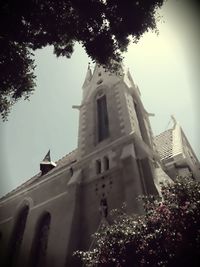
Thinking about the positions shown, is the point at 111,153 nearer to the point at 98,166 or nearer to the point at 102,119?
the point at 98,166

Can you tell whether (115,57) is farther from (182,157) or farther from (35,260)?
(35,260)

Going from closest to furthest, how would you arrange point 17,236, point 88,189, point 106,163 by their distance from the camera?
point 88,189
point 106,163
point 17,236

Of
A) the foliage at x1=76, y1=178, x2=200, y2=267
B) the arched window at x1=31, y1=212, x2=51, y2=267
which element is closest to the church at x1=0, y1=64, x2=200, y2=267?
the arched window at x1=31, y1=212, x2=51, y2=267

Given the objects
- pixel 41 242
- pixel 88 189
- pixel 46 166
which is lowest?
pixel 41 242

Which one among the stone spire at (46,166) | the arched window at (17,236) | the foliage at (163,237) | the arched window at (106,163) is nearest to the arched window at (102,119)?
the arched window at (106,163)

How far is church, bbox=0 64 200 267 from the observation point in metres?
12.5

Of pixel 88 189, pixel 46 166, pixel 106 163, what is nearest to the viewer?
pixel 88 189

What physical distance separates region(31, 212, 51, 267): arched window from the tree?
7755 mm

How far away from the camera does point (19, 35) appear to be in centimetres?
987

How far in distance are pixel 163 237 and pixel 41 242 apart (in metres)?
9.68

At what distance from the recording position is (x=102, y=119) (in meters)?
19.4

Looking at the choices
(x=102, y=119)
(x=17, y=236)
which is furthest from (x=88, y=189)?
(x=102, y=119)

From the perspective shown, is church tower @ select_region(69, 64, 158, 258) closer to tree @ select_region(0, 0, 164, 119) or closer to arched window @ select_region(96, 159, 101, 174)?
arched window @ select_region(96, 159, 101, 174)

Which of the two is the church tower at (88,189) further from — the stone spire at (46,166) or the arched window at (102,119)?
the stone spire at (46,166)
